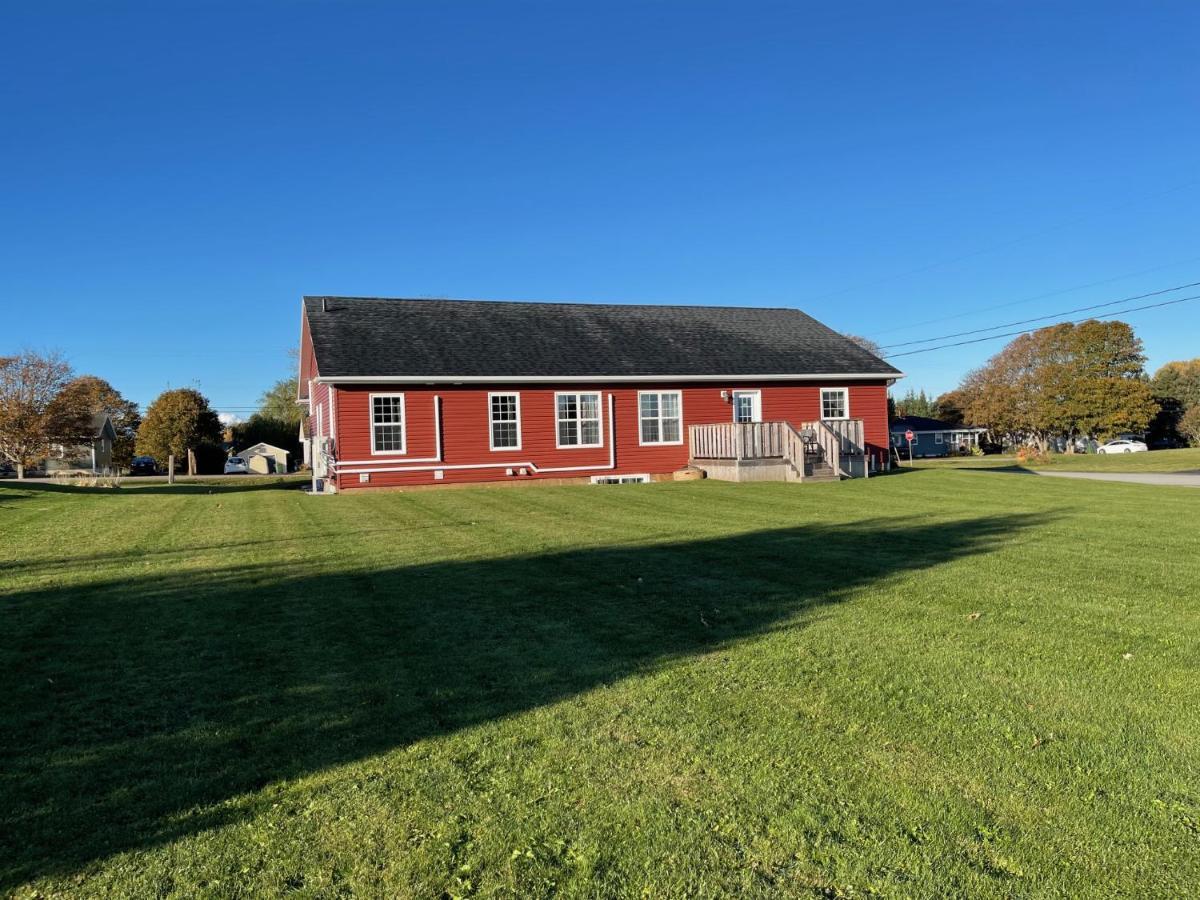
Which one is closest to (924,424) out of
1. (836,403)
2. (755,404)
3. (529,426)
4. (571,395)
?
(836,403)

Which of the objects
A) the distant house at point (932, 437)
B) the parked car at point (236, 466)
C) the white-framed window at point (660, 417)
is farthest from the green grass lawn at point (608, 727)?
the distant house at point (932, 437)

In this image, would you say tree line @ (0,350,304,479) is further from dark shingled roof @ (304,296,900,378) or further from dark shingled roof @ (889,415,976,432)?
dark shingled roof @ (889,415,976,432)

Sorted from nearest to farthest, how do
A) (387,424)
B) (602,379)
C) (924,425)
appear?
(387,424)
(602,379)
(924,425)

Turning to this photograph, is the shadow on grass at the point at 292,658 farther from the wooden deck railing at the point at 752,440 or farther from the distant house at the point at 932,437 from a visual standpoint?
the distant house at the point at 932,437

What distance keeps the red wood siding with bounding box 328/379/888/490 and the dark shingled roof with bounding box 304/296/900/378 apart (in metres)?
0.60

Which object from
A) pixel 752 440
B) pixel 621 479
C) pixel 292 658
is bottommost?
pixel 292 658

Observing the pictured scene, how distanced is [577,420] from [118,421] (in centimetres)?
6032

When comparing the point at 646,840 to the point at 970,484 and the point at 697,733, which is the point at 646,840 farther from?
the point at 970,484

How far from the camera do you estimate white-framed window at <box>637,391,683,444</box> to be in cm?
2484

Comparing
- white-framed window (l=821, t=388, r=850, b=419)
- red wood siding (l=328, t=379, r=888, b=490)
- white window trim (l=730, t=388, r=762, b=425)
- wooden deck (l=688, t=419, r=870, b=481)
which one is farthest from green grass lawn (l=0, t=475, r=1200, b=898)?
white-framed window (l=821, t=388, r=850, b=419)

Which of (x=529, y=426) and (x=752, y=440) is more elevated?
(x=529, y=426)

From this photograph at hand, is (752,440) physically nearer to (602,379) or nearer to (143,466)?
(602,379)

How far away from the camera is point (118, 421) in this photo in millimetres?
68812

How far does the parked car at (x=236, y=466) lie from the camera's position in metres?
57.9
